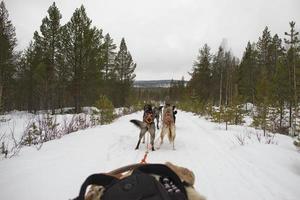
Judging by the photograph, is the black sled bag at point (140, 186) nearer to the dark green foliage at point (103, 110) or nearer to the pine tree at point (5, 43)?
the dark green foliage at point (103, 110)

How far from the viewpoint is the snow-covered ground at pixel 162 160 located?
396 centimetres

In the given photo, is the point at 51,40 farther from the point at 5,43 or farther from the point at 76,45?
the point at 5,43

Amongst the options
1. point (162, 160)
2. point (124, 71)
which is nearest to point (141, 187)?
point (162, 160)

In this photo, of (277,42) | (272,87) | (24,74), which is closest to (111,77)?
(24,74)

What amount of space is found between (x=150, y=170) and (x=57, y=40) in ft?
92.8

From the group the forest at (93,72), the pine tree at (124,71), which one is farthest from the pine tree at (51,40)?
the pine tree at (124,71)

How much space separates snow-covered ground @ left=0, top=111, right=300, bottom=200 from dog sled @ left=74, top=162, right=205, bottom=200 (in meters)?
2.04

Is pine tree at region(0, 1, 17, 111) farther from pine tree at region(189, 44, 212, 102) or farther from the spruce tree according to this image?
pine tree at region(189, 44, 212, 102)

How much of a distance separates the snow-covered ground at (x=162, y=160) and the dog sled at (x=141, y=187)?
204 centimetres

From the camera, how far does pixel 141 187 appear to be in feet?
5.98

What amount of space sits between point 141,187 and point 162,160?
194 inches

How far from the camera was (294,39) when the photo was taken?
17844 millimetres

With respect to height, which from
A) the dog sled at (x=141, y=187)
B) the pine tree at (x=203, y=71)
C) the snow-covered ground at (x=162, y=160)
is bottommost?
the snow-covered ground at (x=162, y=160)

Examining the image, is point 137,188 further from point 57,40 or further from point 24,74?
point 24,74
